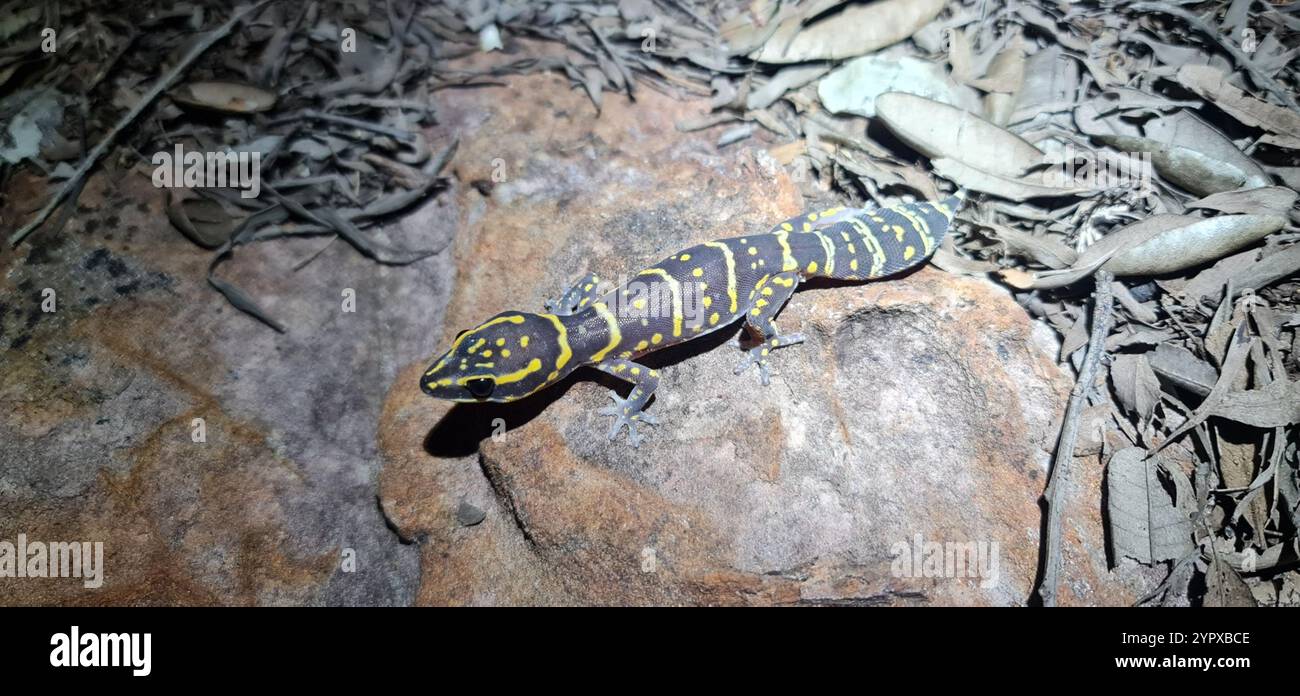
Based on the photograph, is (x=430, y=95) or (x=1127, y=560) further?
(x=430, y=95)

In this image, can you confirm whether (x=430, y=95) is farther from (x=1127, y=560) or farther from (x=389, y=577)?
(x=1127, y=560)

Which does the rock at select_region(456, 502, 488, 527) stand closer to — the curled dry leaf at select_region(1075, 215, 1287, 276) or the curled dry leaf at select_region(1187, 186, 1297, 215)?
the curled dry leaf at select_region(1075, 215, 1287, 276)

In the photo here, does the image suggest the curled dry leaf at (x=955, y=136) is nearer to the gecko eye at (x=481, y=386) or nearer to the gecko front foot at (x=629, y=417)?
the gecko front foot at (x=629, y=417)

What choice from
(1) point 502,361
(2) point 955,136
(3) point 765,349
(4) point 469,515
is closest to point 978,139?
(2) point 955,136

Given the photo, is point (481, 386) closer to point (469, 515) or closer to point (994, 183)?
point (469, 515)

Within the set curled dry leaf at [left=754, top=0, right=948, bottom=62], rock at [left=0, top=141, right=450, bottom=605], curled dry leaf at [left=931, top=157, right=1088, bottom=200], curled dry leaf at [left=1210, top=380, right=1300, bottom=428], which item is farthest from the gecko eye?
curled dry leaf at [left=1210, top=380, right=1300, bottom=428]
